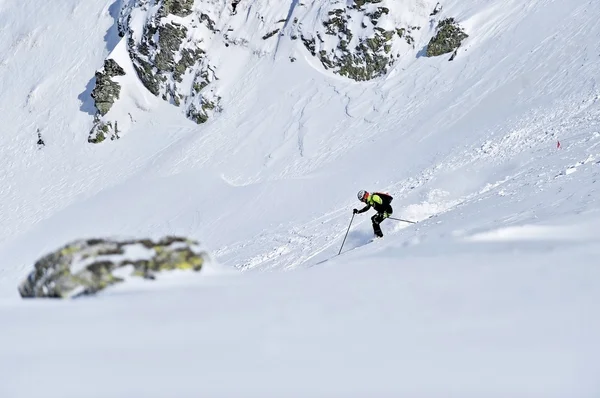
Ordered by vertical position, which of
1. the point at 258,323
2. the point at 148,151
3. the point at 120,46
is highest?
the point at 120,46

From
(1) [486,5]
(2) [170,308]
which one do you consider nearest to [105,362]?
(2) [170,308]

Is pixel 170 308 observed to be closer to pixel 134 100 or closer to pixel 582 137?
pixel 582 137

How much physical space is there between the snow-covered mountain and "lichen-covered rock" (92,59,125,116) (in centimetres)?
13

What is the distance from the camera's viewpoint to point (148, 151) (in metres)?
34.1

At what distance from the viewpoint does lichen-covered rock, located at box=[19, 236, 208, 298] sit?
5.97 m

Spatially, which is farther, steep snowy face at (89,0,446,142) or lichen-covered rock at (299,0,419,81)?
steep snowy face at (89,0,446,142)

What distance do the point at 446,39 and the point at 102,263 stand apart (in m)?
27.4

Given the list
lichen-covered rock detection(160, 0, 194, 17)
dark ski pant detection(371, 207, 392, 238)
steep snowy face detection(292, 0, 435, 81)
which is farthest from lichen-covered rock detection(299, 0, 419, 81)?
dark ski pant detection(371, 207, 392, 238)

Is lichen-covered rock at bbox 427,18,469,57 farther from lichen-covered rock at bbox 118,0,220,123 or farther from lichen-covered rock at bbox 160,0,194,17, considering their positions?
lichen-covered rock at bbox 160,0,194,17

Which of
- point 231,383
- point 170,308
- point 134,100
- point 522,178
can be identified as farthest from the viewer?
point 134,100

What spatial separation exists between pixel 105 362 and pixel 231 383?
0.84m

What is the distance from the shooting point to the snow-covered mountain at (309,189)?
357 cm

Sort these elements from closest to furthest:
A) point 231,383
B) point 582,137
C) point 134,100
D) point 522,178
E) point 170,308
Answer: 1. point 231,383
2. point 170,308
3. point 522,178
4. point 582,137
5. point 134,100

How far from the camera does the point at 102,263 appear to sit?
20.1ft
